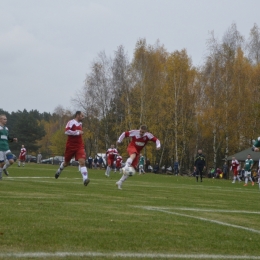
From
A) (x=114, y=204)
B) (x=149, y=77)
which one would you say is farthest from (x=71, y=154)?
(x=149, y=77)

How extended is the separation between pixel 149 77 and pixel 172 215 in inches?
2323

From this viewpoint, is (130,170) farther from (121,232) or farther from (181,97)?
(181,97)

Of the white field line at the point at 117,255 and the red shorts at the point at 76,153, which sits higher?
the red shorts at the point at 76,153

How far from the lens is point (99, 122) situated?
7862 cm

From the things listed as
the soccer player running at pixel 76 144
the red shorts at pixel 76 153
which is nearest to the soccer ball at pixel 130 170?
the soccer player running at pixel 76 144

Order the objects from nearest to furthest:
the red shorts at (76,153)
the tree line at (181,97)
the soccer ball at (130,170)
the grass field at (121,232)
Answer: the grass field at (121,232) → the soccer ball at (130,170) → the red shorts at (76,153) → the tree line at (181,97)

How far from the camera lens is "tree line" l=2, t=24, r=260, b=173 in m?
61.8

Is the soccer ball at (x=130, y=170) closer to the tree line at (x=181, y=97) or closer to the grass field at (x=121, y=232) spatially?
the grass field at (x=121, y=232)

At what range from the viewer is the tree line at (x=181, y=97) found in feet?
203

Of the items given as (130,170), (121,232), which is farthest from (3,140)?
(121,232)

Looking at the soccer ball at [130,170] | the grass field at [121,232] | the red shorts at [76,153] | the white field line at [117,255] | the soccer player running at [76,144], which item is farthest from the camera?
the red shorts at [76,153]

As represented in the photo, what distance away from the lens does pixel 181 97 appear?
217 feet

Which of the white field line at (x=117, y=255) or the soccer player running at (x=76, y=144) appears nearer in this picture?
the white field line at (x=117, y=255)

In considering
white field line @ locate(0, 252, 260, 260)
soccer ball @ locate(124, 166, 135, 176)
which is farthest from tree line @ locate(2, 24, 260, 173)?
white field line @ locate(0, 252, 260, 260)
